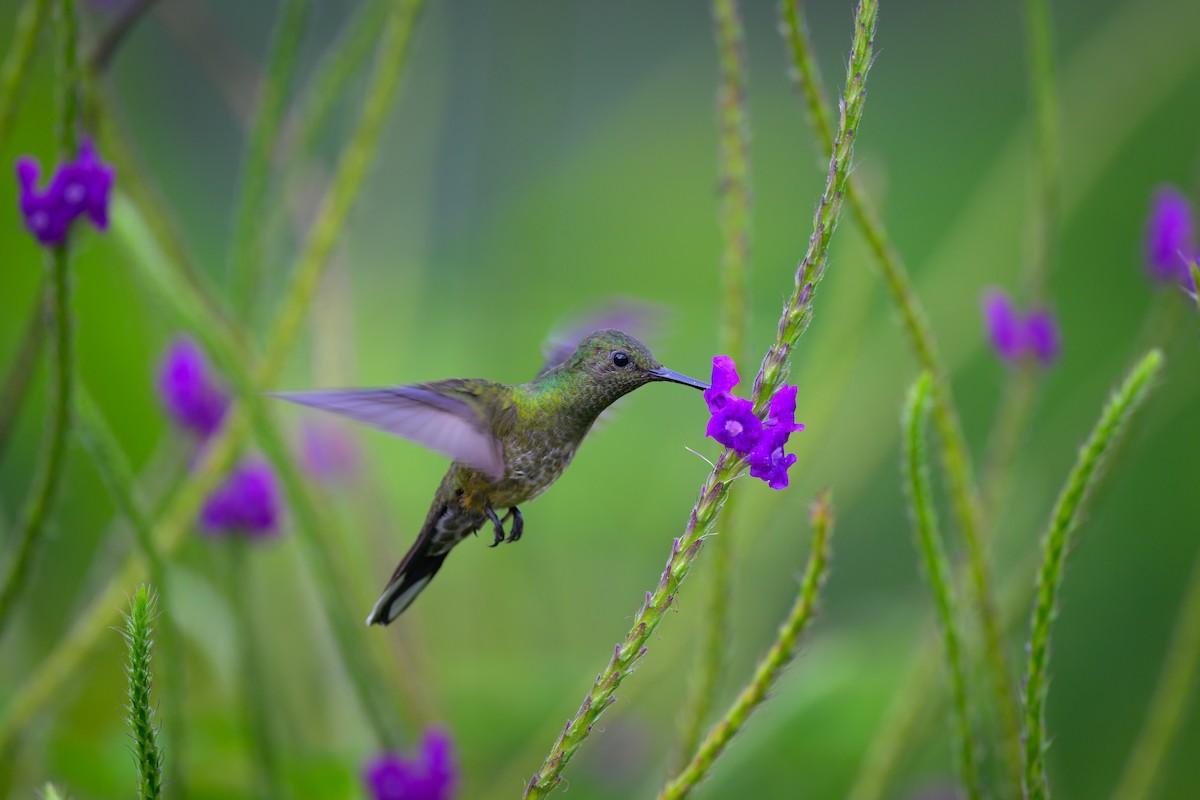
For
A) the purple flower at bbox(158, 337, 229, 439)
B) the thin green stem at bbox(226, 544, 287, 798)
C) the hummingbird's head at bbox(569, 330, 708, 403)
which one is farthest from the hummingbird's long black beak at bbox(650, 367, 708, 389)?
the purple flower at bbox(158, 337, 229, 439)

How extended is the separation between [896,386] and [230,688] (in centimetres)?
179

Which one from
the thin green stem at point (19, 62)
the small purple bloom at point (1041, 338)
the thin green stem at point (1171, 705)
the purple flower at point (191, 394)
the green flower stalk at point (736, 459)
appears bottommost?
the thin green stem at point (1171, 705)

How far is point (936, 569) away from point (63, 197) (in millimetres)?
1166

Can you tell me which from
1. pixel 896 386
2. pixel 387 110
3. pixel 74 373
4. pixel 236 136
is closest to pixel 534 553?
pixel 896 386

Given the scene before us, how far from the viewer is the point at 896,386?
291cm

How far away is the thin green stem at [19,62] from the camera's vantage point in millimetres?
1645

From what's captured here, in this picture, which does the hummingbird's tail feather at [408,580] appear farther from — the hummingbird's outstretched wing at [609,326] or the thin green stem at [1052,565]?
the thin green stem at [1052,565]

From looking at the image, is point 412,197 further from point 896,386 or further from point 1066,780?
point 1066,780

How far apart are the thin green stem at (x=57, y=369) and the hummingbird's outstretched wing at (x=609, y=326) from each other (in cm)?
61

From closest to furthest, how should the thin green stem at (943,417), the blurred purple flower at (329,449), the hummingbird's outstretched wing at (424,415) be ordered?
1. the hummingbird's outstretched wing at (424,415)
2. the thin green stem at (943,417)
3. the blurred purple flower at (329,449)

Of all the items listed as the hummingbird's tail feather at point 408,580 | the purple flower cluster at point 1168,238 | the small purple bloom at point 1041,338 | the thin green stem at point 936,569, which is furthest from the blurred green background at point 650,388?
the hummingbird's tail feather at point 408,580

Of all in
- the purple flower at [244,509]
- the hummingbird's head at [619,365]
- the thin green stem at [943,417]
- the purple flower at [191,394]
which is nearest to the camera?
the hummingbird's head at [619,365]

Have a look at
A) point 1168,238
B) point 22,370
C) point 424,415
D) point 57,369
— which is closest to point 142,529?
point 57,369

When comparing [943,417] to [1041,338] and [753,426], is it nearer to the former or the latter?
[1041,338]
